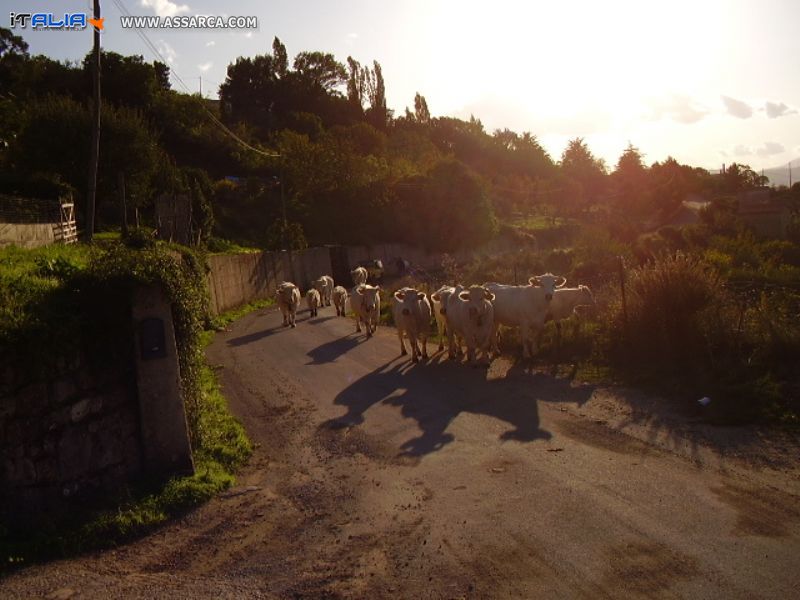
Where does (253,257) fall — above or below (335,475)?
above

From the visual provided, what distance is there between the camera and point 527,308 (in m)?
16.4

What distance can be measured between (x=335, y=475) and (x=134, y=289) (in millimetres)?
3344

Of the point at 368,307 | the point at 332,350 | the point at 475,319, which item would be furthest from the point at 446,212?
the point at 475,319

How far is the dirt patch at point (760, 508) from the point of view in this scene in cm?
671

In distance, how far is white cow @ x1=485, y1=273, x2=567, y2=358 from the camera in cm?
1627

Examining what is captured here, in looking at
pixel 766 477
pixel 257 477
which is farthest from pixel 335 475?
pixel 766 477

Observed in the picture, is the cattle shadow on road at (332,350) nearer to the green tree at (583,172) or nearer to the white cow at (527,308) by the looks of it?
the white cow at (527,308)

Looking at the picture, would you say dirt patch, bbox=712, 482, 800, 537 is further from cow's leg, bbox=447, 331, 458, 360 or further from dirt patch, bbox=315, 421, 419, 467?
cow's leg, bbox=447, 331, 458, 360

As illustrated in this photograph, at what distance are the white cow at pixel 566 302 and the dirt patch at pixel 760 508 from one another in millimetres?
9539

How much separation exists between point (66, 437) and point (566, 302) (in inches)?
517

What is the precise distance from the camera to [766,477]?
8.06 metres

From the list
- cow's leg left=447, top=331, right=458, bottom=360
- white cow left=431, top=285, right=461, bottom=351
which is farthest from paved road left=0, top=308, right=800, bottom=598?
white cow left=431, top=285, right=461, bottom=351

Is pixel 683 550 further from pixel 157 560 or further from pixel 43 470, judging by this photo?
pixel 43 470

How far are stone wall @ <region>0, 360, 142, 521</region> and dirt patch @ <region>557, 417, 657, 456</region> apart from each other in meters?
5.81
